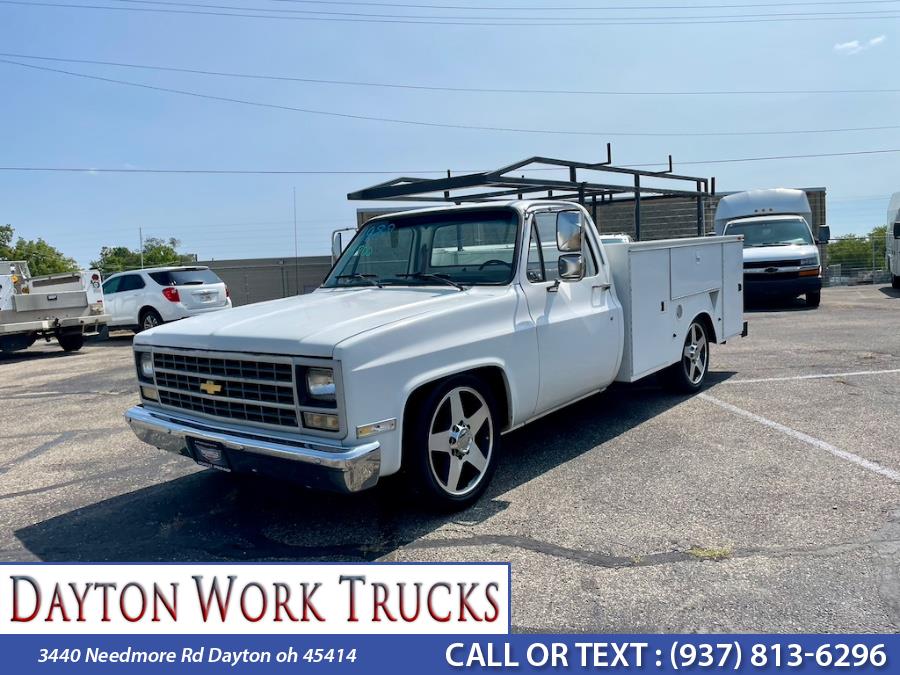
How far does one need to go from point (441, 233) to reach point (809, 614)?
11.0ft

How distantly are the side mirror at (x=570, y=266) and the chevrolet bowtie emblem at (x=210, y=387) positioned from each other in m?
2.36

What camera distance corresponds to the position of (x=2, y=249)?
2217 inches

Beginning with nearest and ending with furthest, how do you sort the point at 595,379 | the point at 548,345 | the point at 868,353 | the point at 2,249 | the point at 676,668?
the point at 676,668 → the point at 548,345 → the point at 595,379 → the point at 868,353 → the point at 2,249

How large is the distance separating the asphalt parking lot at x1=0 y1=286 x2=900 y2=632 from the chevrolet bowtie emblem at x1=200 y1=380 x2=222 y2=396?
2.71ft

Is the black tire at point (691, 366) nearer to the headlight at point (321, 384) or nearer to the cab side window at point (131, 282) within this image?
the headlight at point (321, 384)

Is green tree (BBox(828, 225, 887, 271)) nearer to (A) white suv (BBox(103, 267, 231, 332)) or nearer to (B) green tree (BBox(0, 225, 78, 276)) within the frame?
(A) white suv (BBox(103, 267, 231, 332))

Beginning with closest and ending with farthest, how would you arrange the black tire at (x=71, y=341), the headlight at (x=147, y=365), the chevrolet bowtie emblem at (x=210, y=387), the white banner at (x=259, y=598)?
the white banner at (x=259, y=598)
the chevrolet bowtie emblem at (x=210, y=387)
the headlight at (x=147, y=365)
the black tire at (x=71, y=341)

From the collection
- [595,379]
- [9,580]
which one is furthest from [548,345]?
[9,580]

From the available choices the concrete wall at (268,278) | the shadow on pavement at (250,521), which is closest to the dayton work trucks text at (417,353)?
the shadow on pavement at (250,521)

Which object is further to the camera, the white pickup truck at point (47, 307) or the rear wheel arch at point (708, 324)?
the white pickup truck at point (47, 307)

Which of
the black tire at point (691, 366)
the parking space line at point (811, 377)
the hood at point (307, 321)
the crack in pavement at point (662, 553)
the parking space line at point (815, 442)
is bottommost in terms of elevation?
the crack in pavement at point (662, 553)

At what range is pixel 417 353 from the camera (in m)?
4.01

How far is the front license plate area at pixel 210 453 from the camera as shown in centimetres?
408

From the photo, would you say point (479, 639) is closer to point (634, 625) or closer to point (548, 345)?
point (634, 625)
